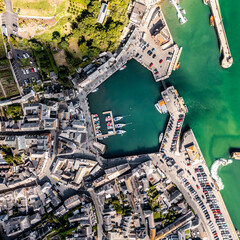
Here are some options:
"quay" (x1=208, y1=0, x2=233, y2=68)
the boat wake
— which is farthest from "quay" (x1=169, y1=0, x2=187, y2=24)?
the boat wake

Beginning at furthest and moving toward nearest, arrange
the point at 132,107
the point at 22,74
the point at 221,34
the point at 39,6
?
the point at 132,107 → the point at 22,74 → the point at 221,34 → the point at 39,6

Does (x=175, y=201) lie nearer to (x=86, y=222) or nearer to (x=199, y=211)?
(x=199, y=211)

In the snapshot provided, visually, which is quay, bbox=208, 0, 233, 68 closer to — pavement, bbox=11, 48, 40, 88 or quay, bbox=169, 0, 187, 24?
quay, bbox=169, 0, 187, 24

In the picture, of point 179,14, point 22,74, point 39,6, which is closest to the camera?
point 39,6

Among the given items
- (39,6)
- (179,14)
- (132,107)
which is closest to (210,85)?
(179,14)

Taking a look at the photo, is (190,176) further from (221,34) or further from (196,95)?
(221,34)

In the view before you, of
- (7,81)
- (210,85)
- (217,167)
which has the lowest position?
(217,167)

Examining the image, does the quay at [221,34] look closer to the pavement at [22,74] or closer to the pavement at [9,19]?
the pavement at [22,74]

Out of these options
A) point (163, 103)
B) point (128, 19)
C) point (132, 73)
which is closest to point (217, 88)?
point (163, 103)
